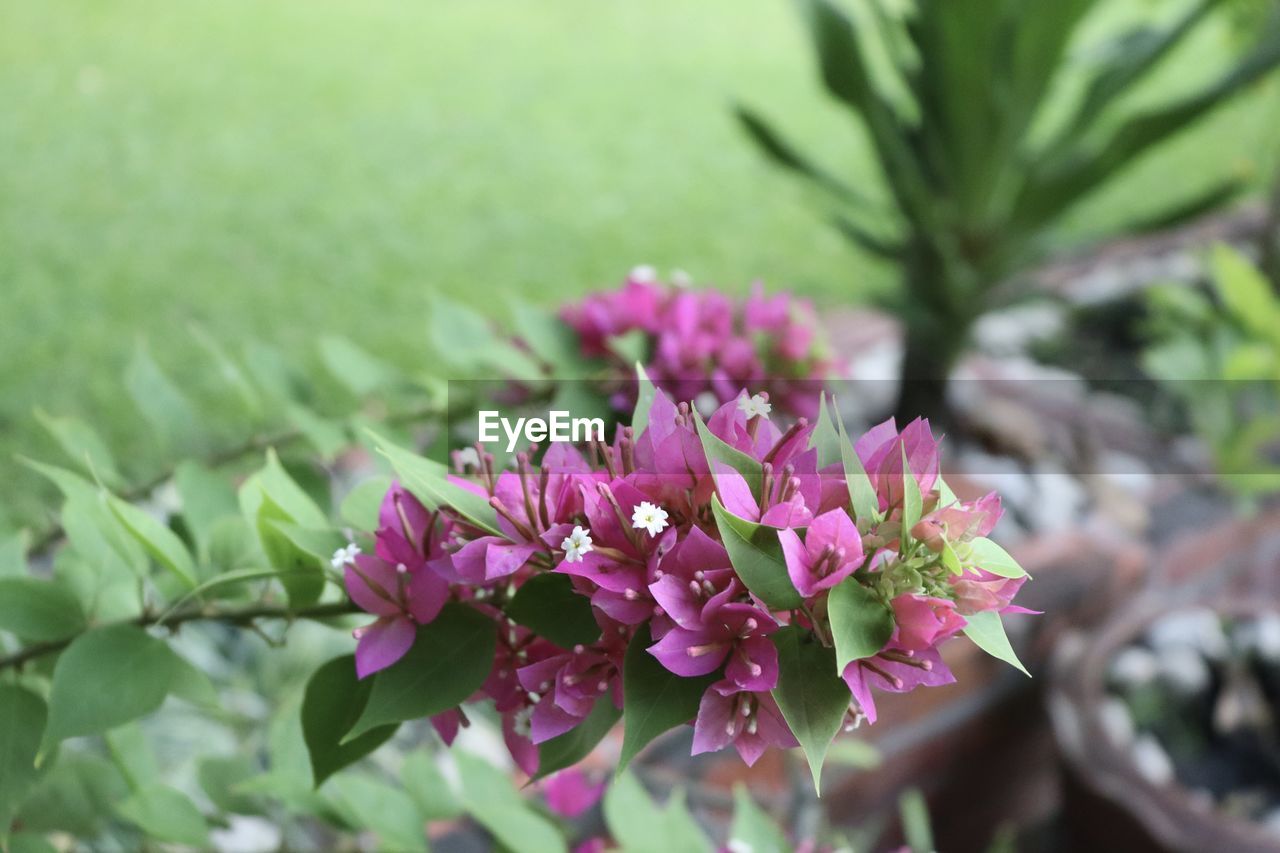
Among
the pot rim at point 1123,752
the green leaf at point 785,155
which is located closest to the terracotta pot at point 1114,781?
the pot rim at point 1123,752

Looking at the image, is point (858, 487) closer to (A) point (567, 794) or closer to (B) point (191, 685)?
(B) point (191, 685)

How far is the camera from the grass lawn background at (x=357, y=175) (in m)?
1.70

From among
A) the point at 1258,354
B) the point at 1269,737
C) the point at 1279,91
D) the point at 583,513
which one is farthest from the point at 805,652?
the point at 1279,91

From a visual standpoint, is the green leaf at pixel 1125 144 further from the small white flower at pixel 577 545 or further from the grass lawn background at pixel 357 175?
the small white flower at pixel 577 545

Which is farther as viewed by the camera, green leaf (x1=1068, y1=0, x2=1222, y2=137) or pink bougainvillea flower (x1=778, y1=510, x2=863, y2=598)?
green leaf (x1=1068, y1=0, x2=1222, y2=137)

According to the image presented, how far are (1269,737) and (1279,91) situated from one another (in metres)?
2.20

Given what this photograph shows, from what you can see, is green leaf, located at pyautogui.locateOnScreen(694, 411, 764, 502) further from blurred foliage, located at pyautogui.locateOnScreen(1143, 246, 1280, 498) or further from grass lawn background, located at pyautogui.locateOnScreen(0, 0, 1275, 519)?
blurred foliage, located at pyautogui.locateOnScreen(1143, 246, 1280, 498)

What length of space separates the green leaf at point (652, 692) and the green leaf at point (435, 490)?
0.17ft

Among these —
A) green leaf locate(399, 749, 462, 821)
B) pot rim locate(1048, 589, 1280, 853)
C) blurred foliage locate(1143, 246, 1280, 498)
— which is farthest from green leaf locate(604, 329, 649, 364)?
blurred foliage locate(1143, 246, 1280, 498)

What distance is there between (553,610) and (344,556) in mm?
66

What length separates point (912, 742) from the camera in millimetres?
1326

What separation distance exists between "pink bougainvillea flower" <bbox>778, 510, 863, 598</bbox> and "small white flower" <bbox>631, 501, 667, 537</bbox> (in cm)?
3

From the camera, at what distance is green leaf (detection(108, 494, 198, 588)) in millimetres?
363

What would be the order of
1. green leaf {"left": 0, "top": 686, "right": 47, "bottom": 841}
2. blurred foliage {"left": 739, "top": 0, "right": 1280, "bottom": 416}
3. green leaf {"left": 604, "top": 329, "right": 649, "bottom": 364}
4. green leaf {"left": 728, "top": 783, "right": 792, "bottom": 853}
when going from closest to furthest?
green leaf {"left": 0, "top": 686, "right": 47, "bottom": 841}, green leaf {"left": 728, "top": 783, "right": 792, "bottom": 853}, green leaf {"left": 604, "top": 329, "right": 649, "bottom": 364}, blurred foliage {"left": 739, "top": 0, "right": 1280, "bottom": 416}
